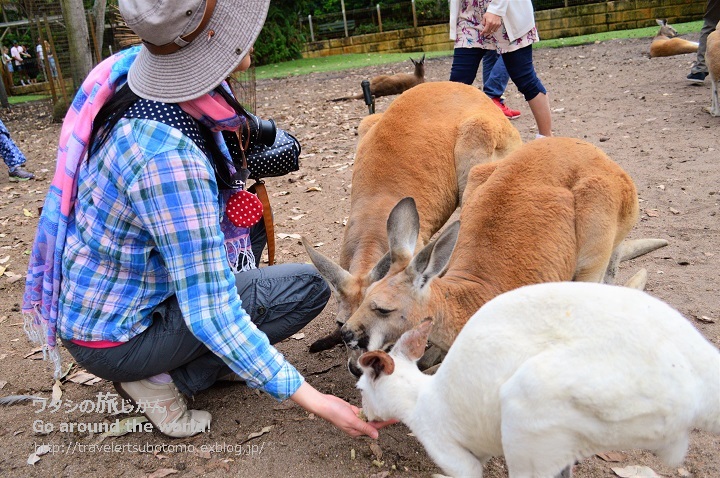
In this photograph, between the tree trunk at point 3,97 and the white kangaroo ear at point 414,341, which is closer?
the white kangaroo ear at point 414,341

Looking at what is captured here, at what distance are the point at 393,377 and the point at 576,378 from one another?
561 millimetres

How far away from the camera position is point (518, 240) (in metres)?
2.54

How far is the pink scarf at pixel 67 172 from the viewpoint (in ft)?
6.49

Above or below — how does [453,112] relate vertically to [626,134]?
above

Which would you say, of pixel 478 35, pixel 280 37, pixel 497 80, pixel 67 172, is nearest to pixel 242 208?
pixel 67 172

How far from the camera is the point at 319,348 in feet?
9.73

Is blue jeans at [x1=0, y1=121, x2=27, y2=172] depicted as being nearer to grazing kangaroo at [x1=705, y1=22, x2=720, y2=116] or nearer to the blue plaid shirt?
the blue plaid shirt

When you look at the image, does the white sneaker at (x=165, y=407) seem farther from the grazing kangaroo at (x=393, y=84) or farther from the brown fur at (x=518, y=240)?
the grazing kangaroo at (x=393, y=84)

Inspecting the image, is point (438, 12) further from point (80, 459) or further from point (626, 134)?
Answer: point (80, 459)

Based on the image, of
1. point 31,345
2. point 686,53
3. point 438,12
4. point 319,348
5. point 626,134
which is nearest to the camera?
point 319,348

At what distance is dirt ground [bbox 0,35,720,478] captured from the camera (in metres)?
2.26

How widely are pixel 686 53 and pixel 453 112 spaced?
26.8ft

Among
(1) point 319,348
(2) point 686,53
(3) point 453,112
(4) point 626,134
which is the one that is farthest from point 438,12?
(1) point 319,348

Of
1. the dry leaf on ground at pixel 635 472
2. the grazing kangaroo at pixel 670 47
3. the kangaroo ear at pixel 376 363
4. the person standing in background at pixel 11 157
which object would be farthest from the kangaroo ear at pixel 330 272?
the grazing kangaroo at pixel 670 47
